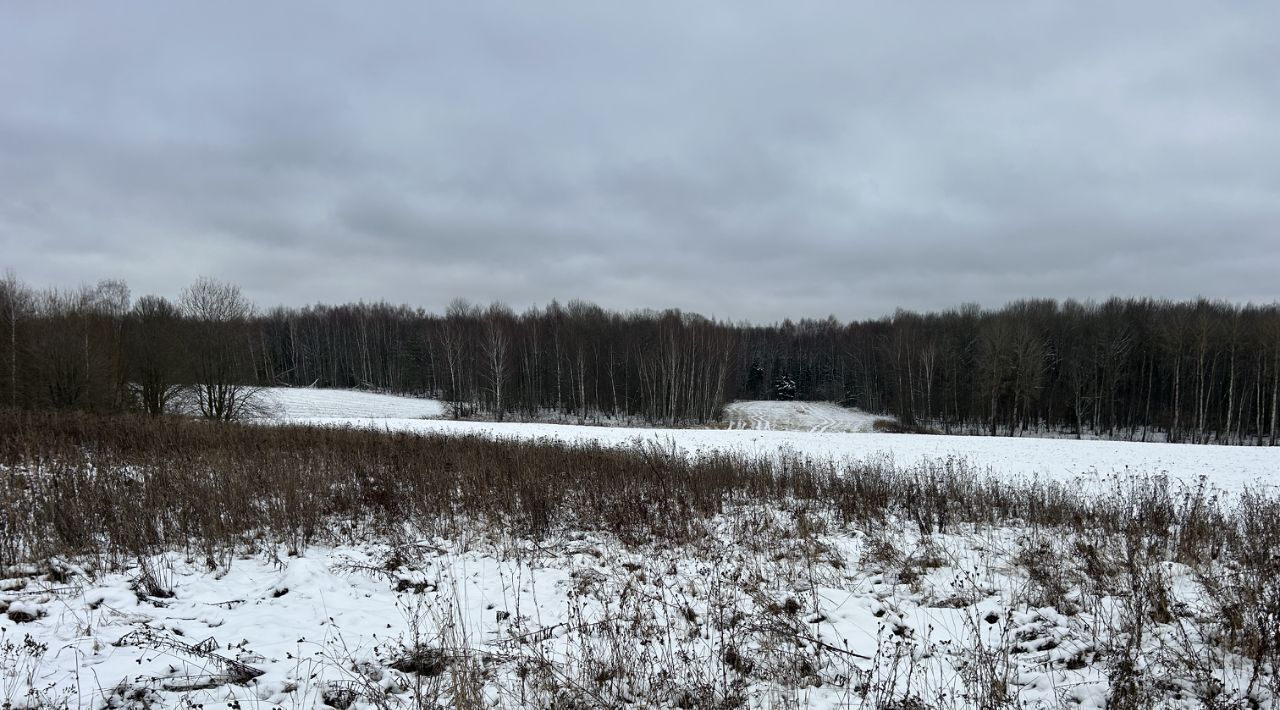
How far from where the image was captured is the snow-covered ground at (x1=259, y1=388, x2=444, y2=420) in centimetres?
4497

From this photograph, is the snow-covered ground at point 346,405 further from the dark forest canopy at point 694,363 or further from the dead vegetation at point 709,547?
the dead vegetation at point 709,547

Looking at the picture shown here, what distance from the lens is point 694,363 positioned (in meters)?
53.4

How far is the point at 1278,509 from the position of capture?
996 cm

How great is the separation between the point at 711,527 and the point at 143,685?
6.74 meters

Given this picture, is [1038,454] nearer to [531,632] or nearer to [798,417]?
[531,632]

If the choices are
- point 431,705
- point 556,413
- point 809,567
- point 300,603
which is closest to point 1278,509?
→ point 809,567

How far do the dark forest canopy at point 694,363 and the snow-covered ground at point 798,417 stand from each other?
9.37ft

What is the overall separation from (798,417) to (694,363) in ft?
52.4

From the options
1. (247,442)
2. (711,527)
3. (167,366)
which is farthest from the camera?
(167,366)

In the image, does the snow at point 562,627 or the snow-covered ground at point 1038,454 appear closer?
the snow at point 562,627

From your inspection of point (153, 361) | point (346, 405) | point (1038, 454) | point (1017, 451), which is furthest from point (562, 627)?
point (346, 405)

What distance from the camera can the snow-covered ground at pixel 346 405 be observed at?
45.0 metres

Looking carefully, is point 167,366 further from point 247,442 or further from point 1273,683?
point 1273,683

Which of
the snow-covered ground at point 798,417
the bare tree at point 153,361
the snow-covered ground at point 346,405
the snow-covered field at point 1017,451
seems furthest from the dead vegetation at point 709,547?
the snow-covered ground at point 798,417
